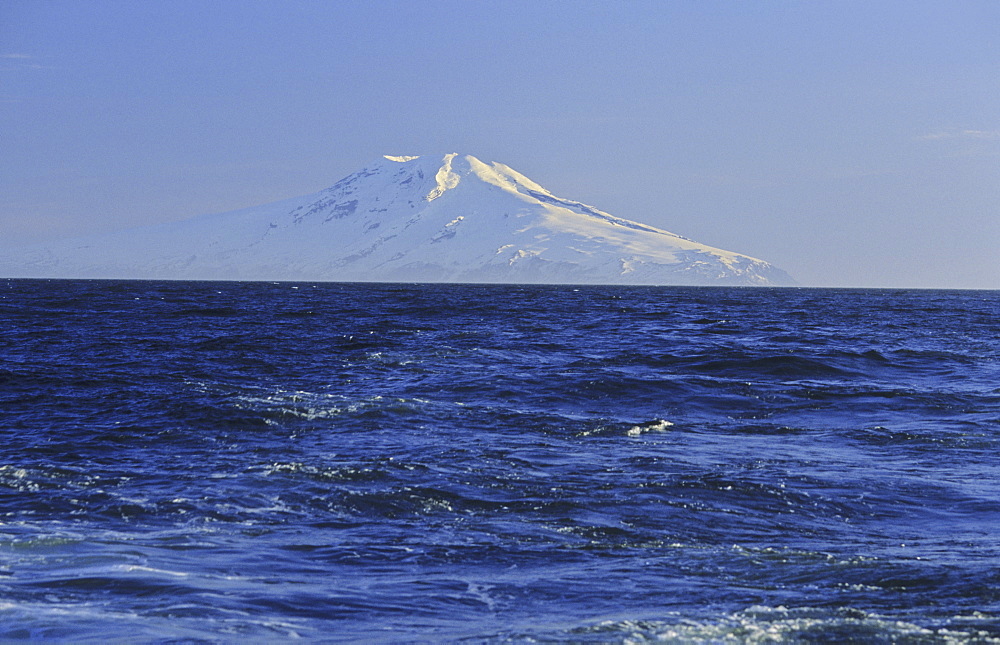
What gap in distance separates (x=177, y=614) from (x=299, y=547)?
236 cm

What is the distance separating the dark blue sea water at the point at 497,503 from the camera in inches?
323

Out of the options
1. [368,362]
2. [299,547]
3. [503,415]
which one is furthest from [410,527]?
[368,362]

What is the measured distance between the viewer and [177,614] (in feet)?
26.4

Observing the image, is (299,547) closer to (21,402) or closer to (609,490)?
(609,490)

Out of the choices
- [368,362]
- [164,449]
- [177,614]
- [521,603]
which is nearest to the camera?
[177,614]

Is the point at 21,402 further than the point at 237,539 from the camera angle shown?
Yes

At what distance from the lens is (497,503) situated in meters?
12.6

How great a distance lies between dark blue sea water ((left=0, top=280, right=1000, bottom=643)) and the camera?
26.9ft

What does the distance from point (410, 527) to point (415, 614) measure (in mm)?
3135

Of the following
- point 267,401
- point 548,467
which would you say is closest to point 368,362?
point 267,401

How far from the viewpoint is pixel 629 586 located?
357 inches

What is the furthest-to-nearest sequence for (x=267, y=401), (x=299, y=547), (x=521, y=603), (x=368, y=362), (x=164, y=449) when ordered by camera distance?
1. (x=368, y=362)
2. (x=267, y=401)
3. (x=164, y=449)
4. (x=299, y=547)
5. (x=521, y=603)

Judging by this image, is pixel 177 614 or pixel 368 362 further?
pixel 368 362

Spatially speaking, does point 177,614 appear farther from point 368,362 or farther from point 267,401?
point 368,362
